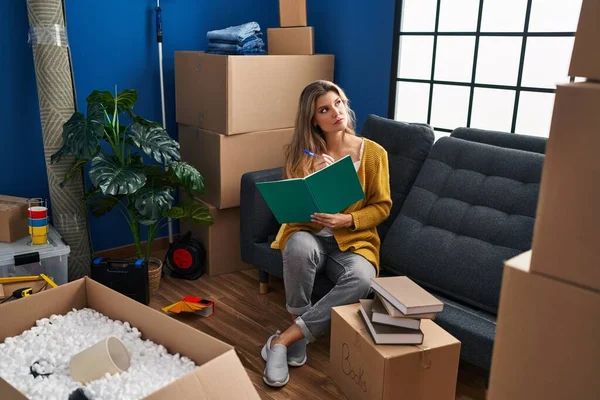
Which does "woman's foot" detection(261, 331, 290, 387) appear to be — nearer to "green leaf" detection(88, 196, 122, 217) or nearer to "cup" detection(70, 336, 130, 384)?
"cup" detection(70, 336, 130, 384)

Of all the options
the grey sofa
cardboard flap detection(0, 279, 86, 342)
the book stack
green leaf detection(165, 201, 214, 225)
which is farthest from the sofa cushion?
green leaf detection(165, 201, 214, 225)

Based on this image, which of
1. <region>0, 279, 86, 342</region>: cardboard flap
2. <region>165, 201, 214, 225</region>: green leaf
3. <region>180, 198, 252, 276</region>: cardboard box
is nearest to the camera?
<region>0, 279, 86, 342</region>: cardboard flap

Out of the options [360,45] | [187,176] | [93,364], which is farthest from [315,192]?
[360,45]

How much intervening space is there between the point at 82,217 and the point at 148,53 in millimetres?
974

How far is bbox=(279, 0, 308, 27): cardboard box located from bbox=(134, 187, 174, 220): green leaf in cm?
123

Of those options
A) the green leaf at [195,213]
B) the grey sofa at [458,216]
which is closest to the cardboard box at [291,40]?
the grey sofa at [458,216]

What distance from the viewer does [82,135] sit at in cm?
255

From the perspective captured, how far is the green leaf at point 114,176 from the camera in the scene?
8.20ft

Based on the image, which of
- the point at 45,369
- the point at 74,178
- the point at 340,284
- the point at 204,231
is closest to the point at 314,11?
the point at 204,231

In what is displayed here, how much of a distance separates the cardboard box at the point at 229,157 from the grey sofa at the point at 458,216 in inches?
9.7

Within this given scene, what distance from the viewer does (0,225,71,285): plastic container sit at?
2.44 m

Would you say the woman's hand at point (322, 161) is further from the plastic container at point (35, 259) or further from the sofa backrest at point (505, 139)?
the plastic container at point (35, 259)

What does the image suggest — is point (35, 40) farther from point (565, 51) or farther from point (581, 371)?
point (581, 371)

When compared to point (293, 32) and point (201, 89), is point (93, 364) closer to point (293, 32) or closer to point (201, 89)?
point (201, 89)
